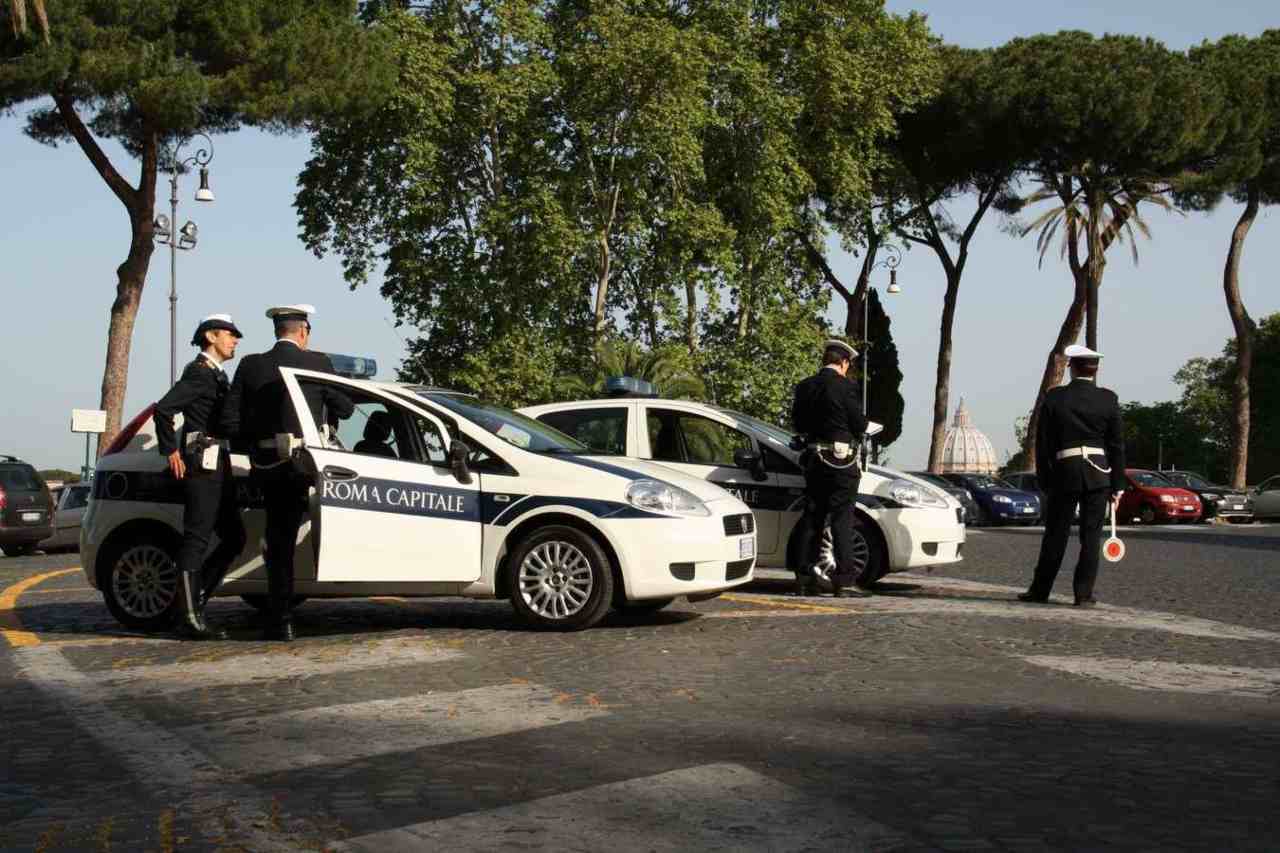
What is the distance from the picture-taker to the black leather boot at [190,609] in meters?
9.47

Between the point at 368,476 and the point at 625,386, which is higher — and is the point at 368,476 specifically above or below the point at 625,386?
below

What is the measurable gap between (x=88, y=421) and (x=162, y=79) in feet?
25.2

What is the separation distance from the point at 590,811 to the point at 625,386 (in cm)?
929

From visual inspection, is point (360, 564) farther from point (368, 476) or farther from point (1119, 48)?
point (1119, 48)

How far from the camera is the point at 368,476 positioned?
9492mm

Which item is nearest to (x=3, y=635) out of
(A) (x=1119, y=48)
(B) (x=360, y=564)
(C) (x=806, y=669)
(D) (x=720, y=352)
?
(B) (x=360, y=564)

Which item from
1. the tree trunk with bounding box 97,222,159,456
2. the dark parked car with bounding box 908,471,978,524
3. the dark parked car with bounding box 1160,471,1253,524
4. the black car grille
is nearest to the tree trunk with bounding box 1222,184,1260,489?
the dark parked car with bounding box 1160,471,1253,524

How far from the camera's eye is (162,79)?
32.2m

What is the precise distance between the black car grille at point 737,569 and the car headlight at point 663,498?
14.2 inches

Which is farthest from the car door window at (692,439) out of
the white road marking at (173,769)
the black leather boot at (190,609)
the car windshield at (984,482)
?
the car windshield at (984,482)

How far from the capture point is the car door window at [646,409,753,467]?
12.9m

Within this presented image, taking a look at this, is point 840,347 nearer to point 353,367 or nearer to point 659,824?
point 353,367

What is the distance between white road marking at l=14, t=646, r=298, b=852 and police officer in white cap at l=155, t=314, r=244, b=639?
1501 mm

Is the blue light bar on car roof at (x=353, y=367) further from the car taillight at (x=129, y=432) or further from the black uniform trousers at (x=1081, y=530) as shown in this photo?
the black uniform trousers at (x=1081, y=530)
